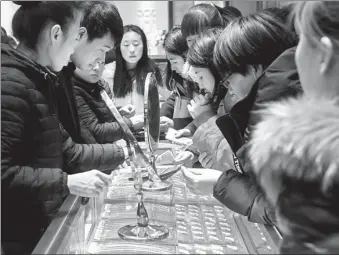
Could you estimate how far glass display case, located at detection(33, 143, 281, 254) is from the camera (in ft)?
3.09

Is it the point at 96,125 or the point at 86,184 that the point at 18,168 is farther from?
the point at 96,125

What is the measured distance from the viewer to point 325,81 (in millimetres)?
736

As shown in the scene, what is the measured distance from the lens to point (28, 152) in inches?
45.2

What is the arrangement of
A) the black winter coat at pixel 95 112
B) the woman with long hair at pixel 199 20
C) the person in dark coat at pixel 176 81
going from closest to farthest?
1. the black winter coat at pixel 95 112
2. the woman with long hair at pixel 199 20
3. the person in dark coat at pixel 176 81

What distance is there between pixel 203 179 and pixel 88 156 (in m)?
0.42

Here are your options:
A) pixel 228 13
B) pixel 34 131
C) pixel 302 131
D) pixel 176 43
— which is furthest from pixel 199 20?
pixel 302 131

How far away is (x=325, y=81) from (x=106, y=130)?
121 centimetres

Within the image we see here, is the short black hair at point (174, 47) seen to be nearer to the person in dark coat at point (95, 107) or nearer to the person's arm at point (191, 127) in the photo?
the person's arm at point (191, 127)

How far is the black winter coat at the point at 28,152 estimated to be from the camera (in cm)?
109

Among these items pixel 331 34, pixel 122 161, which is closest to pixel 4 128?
pixel 122 161

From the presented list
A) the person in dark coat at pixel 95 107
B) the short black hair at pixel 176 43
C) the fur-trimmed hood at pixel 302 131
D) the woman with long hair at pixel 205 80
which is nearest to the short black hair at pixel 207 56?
the woman with long hair at pixel 205 80

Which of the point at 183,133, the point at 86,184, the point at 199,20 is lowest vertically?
the point at 183,133

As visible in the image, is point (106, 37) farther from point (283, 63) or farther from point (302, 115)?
point (302, 115)

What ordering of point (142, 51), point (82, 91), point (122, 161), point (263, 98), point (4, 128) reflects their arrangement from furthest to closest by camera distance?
point (142, 51)
point (82, 91)
point (122, 161)
point (4, 128)
point (263, 98)
